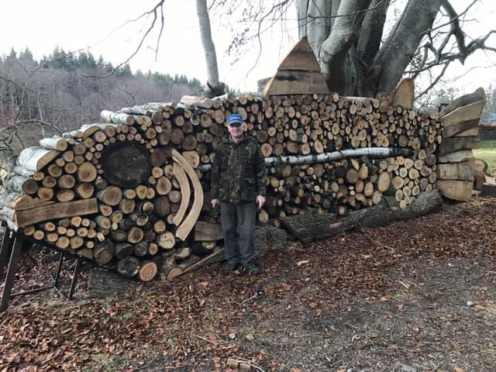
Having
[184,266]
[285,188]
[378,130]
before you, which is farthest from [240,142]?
[378,130]

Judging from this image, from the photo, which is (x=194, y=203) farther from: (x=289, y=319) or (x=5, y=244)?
(x=5, y=244)

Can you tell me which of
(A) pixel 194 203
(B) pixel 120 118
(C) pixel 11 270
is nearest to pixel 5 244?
(C) pixel 11 270

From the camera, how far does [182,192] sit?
4.00m

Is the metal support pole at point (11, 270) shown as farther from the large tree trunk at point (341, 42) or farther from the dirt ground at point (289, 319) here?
the large tree trunk at point (341, 42)

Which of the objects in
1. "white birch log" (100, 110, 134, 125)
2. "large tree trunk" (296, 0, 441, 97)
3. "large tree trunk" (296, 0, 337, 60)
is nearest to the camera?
"white birch log" (100, 110, 134, 125)

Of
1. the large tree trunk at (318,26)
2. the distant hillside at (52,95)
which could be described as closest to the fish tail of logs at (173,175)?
the distant hillside at (52,95)

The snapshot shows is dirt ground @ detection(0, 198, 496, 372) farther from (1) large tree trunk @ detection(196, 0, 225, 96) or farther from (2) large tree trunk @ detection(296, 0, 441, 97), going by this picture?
(1) large tree trunk @ detection(196, 0, 225, 96)

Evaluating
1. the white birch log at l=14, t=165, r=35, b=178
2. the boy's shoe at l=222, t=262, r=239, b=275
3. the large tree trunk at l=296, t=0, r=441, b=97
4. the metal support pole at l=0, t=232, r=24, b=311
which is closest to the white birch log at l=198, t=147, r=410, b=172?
the boy's shoe at l=222, t=262, r=239, b=275

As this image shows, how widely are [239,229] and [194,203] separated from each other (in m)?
0.58

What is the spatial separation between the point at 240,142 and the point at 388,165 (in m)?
2.64

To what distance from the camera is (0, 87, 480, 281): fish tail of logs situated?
3.35m

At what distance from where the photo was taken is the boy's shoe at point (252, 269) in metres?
3.99

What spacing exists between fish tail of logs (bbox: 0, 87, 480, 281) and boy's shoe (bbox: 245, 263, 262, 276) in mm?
483

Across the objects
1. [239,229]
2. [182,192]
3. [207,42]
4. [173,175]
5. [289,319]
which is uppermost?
[207,42]
